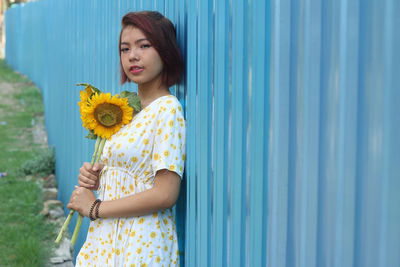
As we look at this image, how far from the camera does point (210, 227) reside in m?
2.09

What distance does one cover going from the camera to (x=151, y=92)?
2.38 meters

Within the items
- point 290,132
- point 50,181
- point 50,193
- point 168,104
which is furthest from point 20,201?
point 290,132

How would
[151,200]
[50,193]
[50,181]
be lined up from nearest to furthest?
[151,200]
[50,193]
[50,181]

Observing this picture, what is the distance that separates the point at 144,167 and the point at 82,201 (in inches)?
15.1

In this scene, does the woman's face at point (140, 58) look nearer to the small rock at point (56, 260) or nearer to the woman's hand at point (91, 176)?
the woman's hand at point (91, 176)

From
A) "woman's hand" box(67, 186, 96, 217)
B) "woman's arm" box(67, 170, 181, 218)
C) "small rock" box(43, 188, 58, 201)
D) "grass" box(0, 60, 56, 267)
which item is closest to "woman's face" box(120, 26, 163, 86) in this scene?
"woman's arm" box(67, 170, 181, 218)

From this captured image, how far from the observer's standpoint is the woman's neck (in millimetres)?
2365

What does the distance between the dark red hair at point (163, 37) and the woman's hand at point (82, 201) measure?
637 mm

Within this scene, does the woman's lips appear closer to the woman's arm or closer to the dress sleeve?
the dress sleeve

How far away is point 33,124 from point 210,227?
9.93m

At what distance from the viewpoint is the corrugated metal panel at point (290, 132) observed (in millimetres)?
1182

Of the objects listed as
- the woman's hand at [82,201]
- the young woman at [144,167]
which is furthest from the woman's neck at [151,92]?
the woman's hand at [82,201]

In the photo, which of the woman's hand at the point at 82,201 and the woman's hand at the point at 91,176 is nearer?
the woman's hand at the point at 82,201

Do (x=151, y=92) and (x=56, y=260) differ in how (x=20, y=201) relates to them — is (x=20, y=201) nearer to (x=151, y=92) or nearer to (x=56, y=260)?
(x=56, y=260)
